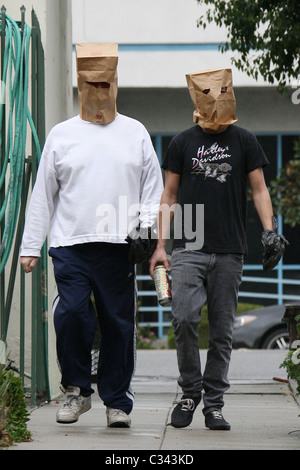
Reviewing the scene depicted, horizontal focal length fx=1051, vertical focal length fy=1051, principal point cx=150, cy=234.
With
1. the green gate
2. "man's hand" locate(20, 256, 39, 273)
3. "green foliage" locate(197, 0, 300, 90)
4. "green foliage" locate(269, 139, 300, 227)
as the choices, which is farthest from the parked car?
"man's hand" locate(20, 256, 39, 273)

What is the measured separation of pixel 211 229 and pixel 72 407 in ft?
4.24

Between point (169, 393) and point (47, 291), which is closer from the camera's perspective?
point (47, 291)

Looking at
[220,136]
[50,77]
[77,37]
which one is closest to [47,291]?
[50,77]

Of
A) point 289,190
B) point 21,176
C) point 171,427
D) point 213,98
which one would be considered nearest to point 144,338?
point 289,190

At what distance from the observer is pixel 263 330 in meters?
15.1

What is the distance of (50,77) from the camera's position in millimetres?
8188

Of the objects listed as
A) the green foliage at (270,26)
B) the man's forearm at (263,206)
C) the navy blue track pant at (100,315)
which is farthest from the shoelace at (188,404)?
the green foliage at (270,26)

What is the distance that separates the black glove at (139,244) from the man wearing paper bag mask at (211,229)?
0.60 ft

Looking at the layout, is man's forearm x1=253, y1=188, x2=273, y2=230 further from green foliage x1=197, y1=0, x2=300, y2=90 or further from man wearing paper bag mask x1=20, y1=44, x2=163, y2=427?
green foliage x1=197, y1=0, x2=300, y2=90

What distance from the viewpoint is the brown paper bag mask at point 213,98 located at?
6074 mm

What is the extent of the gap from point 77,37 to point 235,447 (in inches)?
570

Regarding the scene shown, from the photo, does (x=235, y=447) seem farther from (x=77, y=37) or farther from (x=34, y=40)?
(x=77, y=37)

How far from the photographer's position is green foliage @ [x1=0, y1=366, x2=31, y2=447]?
5.33m

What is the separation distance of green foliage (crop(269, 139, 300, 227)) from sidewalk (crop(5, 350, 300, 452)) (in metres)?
9.80
